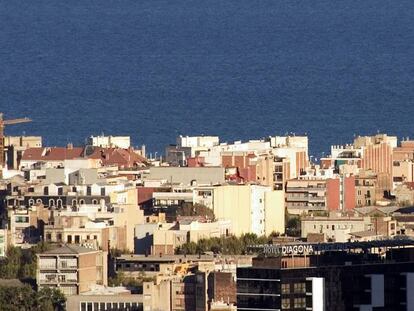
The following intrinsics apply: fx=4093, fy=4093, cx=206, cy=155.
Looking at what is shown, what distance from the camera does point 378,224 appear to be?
269 ft

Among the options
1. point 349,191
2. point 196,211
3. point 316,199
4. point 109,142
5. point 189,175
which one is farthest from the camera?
point 109,142

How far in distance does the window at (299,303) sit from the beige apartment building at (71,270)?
16681 millimetres

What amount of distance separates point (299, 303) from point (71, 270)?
18256mm

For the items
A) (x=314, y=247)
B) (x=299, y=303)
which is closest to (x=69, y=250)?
(x=314, y=247)

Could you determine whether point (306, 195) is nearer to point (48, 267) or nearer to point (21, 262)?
point (21, 262)

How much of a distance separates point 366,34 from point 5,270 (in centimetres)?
8829

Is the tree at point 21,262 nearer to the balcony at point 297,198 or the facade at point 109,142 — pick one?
the balcony at point 297,198

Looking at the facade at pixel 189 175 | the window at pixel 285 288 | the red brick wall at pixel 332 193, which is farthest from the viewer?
the red brick wall at pixel 332 193

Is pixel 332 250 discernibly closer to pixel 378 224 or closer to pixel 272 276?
pixel 272 276

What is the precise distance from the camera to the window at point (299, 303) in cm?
5589

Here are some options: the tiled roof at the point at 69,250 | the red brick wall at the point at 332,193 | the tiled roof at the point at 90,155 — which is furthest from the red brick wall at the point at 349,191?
the tiled roof at the point at 69,250

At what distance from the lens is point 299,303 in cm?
5594

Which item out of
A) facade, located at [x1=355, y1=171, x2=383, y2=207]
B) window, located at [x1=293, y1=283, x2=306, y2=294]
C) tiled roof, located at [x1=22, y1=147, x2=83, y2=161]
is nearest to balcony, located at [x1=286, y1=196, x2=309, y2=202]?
facade, located at [x1=355, y1=171, x2=383, y2=207]

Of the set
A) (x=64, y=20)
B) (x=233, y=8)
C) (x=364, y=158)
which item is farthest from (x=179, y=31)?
(x=364, y=158)
